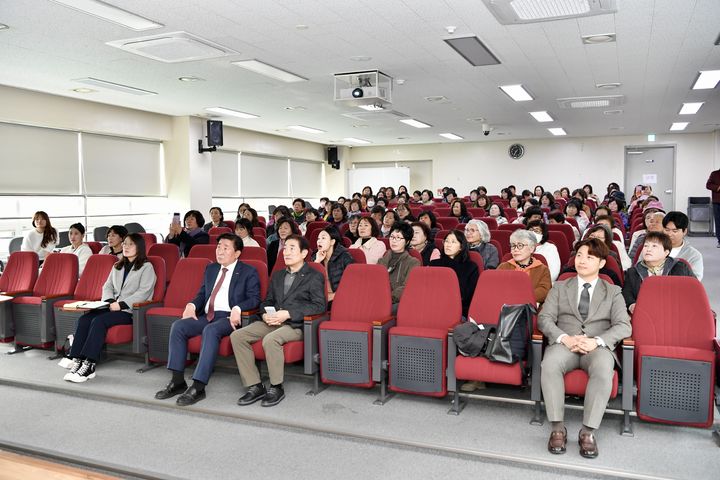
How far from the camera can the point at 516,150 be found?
18.7 m

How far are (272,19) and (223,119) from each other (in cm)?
732

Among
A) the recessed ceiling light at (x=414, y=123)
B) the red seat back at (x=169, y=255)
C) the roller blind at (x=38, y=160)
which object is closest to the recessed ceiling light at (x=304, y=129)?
the recessed ceiling light at (x=414, y=123)

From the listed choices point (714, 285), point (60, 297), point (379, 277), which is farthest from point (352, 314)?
point (714, 285)

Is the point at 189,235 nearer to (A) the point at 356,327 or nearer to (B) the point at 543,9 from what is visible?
(A) the point at 356,327

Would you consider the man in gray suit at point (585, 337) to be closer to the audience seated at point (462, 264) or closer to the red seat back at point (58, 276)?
the audience seated at point (462, 264)

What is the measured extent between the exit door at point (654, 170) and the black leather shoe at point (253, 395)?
53.4 feet

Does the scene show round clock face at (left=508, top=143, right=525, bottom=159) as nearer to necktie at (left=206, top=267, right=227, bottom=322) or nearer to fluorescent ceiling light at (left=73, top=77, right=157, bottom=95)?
fluorescent ceiling light at (left=73, top=77, right=157, bottom=95)

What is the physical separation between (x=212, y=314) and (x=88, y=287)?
1.65 metres

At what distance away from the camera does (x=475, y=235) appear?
5.59 metres

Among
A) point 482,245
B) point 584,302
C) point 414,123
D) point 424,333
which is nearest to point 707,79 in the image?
point 482,245

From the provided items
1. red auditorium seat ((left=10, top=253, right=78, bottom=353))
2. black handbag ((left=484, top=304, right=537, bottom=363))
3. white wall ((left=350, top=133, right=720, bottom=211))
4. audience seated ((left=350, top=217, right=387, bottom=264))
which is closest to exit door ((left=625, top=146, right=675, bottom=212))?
white wall ((left=350, top=133, right=720, bottom=211))

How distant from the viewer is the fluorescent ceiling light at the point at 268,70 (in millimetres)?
7766

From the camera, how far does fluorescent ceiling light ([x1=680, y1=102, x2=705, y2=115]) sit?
1152 cm

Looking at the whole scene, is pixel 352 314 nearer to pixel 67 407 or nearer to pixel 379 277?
pixel 379 277
